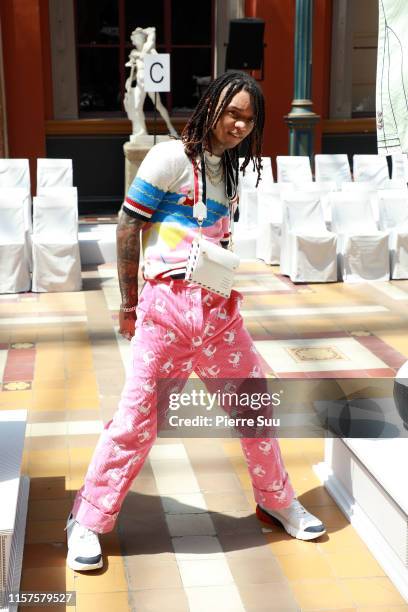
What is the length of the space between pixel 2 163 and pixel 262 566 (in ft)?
22.9

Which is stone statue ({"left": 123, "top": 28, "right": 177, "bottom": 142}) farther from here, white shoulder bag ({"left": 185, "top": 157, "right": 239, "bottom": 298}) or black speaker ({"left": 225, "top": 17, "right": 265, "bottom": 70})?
white shoulder bag ({"left": 185, "top": 157, "right": 239, "bottom": 298})

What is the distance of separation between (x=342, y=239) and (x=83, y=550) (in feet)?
17.1

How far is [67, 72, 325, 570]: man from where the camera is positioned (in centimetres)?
261

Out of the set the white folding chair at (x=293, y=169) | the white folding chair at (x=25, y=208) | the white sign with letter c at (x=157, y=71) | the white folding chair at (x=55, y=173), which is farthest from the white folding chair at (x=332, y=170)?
the white folding chair at (x=25, y=208)

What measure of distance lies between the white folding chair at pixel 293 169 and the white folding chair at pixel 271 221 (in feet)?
3.18

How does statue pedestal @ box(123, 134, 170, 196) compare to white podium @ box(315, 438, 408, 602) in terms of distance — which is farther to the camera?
statue pedestal @ box(123, 134, 170, 196)

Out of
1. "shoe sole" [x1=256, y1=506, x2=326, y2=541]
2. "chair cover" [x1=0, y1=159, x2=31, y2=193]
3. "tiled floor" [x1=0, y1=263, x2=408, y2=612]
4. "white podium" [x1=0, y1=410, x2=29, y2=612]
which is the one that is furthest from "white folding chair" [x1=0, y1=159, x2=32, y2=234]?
"shoe sole" [x1=256, y1=506, x2=326, y2=541]

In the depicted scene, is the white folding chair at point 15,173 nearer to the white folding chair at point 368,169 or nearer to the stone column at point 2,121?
the stone column at point 2,121

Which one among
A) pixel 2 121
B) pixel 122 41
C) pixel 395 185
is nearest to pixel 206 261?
pixel 395 185

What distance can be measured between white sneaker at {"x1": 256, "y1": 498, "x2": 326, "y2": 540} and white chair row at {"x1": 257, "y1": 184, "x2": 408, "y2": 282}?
449cm

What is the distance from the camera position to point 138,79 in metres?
10.4

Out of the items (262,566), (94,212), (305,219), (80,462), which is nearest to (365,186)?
(305,219)

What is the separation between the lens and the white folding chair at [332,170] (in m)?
9.70

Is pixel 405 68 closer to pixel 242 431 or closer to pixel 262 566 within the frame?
pixel 242 431
